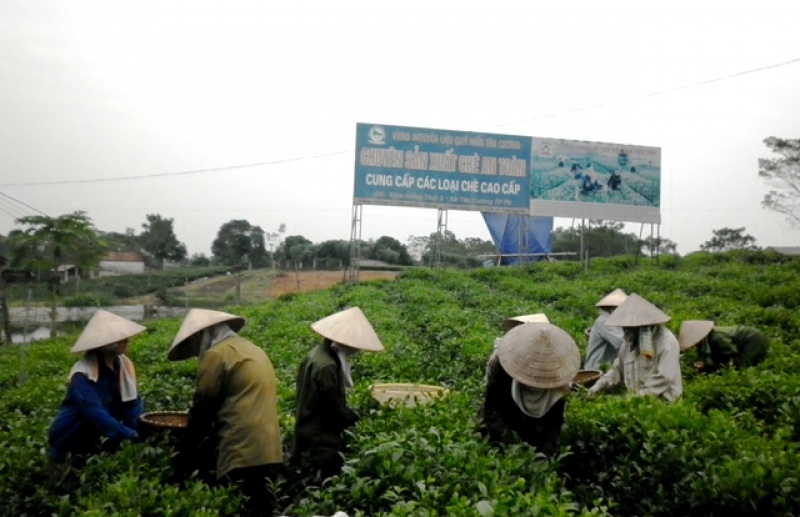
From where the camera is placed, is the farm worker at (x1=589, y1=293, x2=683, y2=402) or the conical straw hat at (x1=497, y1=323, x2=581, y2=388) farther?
the farm worker at (x1=589, y1=293, x2=683, y2=402)

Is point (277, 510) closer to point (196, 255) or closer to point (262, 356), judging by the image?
point (262, 356)

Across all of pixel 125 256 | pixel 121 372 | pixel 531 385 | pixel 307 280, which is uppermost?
pixel 125 256

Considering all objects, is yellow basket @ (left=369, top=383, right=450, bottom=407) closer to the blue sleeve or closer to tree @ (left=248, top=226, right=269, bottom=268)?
the blue sleeve

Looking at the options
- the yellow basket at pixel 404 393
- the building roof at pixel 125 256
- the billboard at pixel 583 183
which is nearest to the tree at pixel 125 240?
the building roof at pixel 125 256

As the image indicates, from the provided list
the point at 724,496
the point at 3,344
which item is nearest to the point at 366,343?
the point at 724,496

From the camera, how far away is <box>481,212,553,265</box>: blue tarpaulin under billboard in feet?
78.0

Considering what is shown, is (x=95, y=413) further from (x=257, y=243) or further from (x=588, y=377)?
(x=257, y=243)

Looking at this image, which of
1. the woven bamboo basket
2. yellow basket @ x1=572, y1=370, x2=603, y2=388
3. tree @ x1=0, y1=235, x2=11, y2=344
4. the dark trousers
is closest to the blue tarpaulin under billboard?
tree @ x1=0, y1=235, x2=11, y2=344

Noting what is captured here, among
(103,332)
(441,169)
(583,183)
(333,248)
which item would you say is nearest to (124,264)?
(441,169)

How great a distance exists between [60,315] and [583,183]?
14.8 metres

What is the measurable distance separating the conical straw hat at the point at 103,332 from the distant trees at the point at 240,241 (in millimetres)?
22338

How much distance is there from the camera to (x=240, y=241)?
2798 centimetres

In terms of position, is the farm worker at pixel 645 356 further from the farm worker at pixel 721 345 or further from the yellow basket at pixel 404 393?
the yellow basket at pixel 404 393

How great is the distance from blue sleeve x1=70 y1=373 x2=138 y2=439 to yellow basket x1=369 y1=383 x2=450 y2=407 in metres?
1.85
